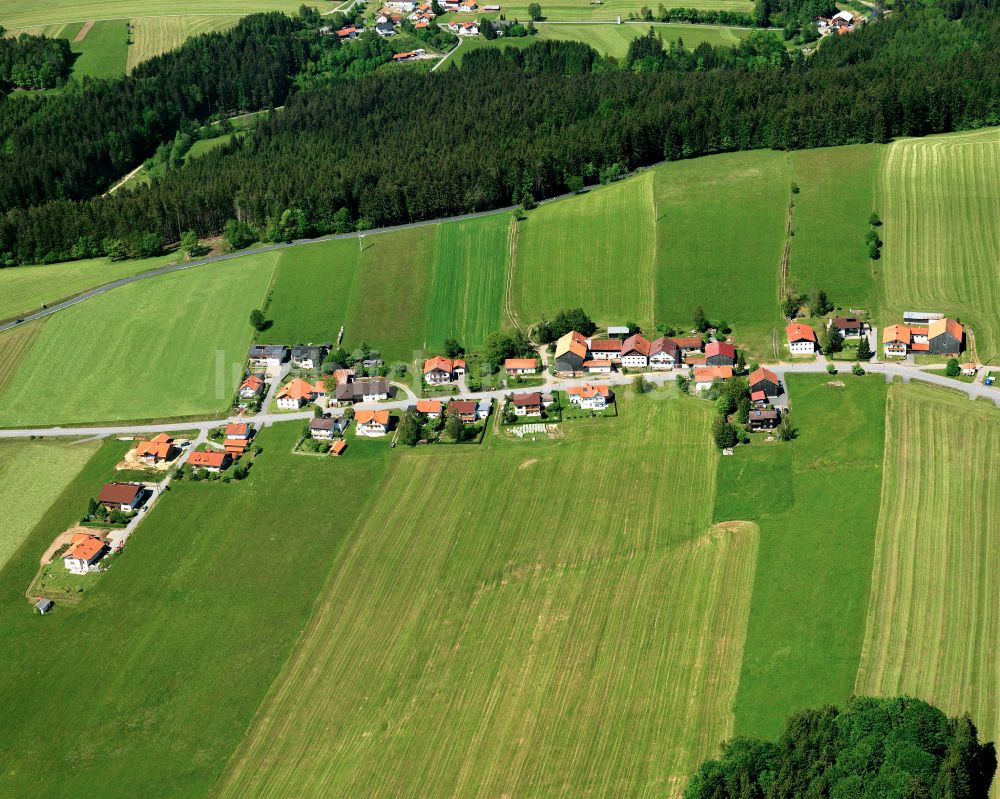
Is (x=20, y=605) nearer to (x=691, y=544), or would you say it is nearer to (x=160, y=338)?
(x=160, y=338)

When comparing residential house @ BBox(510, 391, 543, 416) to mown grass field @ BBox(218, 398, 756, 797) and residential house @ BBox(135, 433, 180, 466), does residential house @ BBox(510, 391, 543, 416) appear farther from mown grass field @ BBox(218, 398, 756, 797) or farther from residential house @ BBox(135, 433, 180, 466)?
residential house @ BBox(135, 433, 180, 466)

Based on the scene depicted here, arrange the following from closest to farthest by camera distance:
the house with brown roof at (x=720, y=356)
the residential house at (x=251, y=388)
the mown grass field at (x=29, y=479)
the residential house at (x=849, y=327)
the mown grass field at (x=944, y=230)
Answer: the mown grass field at (x=29, y=479) < the house with brown roof at (x=720, y=356) < the residential house at (x=849, y=327) < the residential house at (x=251, y=388) < the mown grass field at (x=944, y=230)

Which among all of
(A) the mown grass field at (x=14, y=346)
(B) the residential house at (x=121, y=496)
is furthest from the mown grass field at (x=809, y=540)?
(A) the mown grass field at (x=14, y=346)

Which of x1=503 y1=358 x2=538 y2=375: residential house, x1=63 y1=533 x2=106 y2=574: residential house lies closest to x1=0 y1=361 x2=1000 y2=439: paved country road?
x1=503 y1=358 x2=538 y2=375: residential house

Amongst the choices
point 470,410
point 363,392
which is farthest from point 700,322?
point 363,392

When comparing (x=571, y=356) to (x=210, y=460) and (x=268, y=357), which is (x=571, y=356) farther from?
(x=210, y=460)

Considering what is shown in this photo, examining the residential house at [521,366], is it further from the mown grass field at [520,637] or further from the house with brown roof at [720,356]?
the house with brown roof at [720,356]

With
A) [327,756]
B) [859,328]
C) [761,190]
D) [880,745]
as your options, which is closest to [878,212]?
[761,190]
